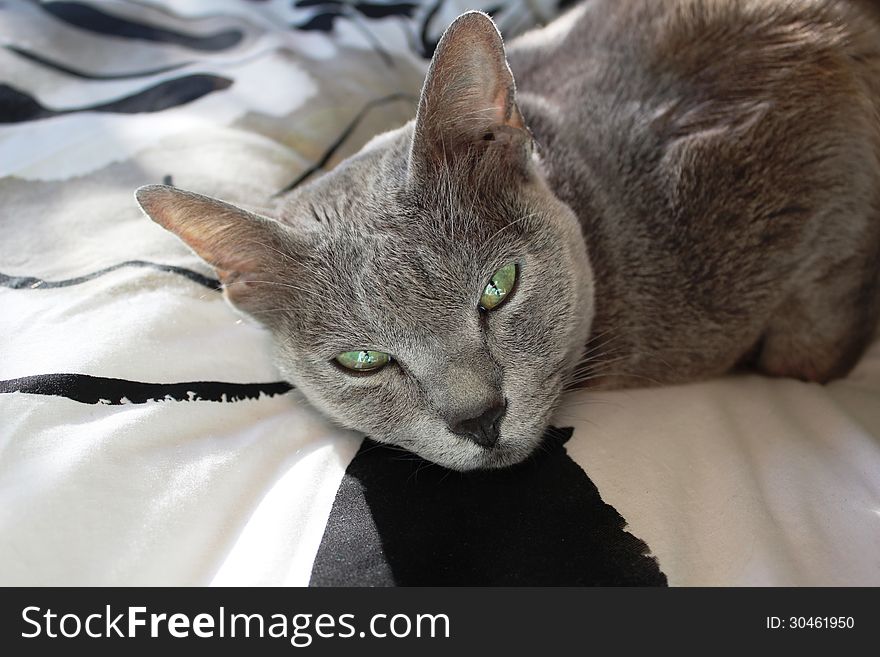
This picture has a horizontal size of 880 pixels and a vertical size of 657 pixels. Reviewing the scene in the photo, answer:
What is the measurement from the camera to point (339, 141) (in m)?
1.68

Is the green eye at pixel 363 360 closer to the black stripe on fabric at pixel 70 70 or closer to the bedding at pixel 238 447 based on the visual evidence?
the bedding at pixel 238 447

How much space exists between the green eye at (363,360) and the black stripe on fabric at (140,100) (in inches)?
31.5

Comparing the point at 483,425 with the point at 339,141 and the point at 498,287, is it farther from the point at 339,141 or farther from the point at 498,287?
the point at 339,141

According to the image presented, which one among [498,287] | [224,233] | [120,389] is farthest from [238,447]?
[498,287]

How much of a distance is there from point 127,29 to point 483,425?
1311 millimetres

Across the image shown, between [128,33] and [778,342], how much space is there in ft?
Result: 4.99

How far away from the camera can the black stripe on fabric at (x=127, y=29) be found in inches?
65.5

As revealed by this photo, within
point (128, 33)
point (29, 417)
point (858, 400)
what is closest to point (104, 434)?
point (29, 417)

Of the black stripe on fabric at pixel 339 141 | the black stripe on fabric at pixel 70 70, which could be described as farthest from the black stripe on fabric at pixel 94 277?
the black stripe on fabric at pixel 70 70

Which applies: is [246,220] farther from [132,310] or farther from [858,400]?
[858,400]

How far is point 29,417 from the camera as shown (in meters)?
1.00

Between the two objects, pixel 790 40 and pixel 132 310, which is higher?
pixel 790 40

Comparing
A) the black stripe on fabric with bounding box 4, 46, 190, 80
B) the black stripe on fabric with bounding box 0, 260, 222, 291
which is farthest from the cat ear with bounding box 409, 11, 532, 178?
the black stripe on fabric with bounding box 4, 46, 190, 80

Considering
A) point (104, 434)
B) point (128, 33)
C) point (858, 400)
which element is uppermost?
point (128, 33)
